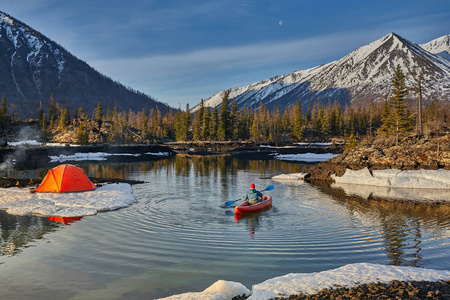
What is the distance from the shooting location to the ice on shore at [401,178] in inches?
1309

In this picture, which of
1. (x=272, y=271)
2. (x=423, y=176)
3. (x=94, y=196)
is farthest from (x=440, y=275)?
(x=423, y=176)

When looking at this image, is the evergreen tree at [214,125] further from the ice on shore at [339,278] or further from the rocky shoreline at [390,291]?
the rocky shoreline at [390,291]

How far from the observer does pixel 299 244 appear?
14.7 m

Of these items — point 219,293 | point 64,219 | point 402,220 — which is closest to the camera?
point 219,293

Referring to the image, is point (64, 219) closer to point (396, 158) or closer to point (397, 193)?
point (397, 193)

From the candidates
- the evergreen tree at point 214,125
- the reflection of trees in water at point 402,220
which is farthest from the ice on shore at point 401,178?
the evergreen tree at point 214,125

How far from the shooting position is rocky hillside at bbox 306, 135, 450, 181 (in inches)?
1440

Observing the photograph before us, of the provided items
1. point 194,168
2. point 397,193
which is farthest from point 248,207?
point 194,168

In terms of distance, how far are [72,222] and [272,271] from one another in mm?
12275

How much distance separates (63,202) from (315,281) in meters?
18.5

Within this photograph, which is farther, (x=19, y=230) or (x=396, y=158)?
(x=396, y=158)

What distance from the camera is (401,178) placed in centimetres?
3469

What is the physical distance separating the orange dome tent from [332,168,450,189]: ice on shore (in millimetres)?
26680

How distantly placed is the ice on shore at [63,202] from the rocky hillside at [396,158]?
80.7ft
